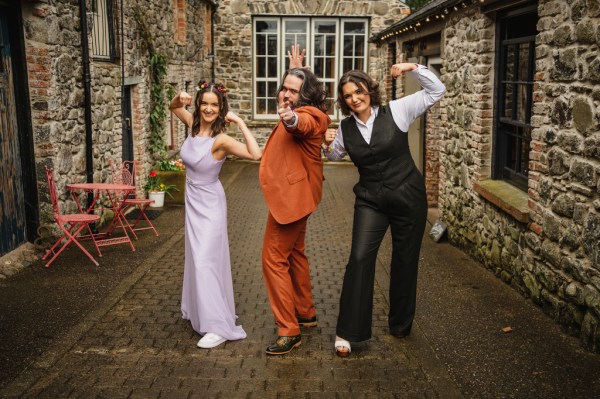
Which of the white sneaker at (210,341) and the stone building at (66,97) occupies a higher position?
the stone building at (66,97)

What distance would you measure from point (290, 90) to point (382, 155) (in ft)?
2.52

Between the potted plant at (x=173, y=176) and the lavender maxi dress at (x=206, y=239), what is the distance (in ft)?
21.2

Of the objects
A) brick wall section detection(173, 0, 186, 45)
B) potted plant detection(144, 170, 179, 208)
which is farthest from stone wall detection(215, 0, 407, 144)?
potted plant detection(144, 170, 179, 208)

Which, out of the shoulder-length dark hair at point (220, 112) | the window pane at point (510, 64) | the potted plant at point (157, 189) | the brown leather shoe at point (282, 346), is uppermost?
the window pane at point (510, 64)

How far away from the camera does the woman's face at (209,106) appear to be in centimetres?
520

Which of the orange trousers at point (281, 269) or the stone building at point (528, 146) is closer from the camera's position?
the orange trousers at point (281, 269)

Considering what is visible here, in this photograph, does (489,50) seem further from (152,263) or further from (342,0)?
(342,0)

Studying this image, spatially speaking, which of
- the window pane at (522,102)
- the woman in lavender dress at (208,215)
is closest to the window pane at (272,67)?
the window pane at (522,102)

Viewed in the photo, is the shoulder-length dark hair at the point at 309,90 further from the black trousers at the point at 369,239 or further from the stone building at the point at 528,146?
the stone building at the point at 528,146

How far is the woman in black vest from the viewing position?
15.7 feet

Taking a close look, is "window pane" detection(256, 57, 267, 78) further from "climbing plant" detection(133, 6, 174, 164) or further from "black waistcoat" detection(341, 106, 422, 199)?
"black waistcoat" detection(341, 106, 422, 199)

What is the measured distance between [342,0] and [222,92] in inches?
536

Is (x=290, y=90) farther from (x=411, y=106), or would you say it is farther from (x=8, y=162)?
(x=8, y=162)

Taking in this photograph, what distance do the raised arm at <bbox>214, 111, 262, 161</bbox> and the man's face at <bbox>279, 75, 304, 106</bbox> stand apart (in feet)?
1.08
